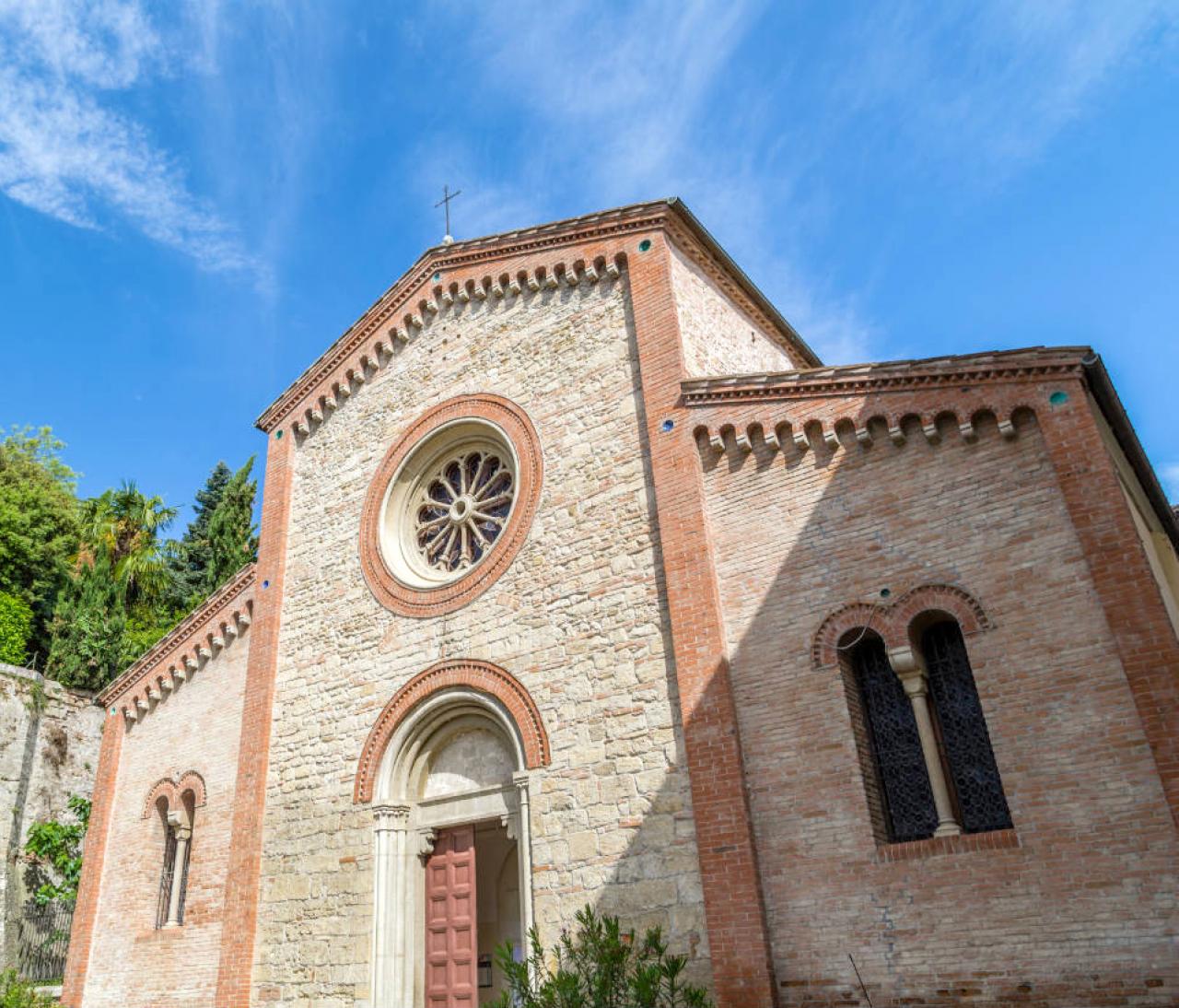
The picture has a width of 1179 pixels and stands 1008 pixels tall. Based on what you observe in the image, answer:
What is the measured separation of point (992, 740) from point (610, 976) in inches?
157

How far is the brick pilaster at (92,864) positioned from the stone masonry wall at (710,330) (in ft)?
37.2

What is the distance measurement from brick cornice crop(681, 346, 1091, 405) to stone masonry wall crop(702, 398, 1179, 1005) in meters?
0.21

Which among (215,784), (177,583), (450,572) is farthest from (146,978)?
(177,583)

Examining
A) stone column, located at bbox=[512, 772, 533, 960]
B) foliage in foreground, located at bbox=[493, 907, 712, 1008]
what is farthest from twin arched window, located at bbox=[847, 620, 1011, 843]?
stone column, located at bbox=[512, 772, 533, 960]

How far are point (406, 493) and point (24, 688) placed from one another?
12827mm

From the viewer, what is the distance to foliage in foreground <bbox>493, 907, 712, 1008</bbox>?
7.99 m

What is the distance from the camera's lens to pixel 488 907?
15109 millimetres

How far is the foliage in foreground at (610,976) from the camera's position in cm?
799

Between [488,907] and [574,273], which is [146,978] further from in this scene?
[574,273]

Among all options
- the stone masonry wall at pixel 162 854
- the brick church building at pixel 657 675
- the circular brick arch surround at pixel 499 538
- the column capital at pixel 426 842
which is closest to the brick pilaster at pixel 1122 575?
the brick church building at pixel 657 675

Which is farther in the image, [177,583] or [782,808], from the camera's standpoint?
[177,583]

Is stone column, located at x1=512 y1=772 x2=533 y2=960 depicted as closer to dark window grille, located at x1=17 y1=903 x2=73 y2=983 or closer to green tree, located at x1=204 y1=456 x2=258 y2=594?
dark window grille, located at x1=17 y1=903 x2=73 y2=983

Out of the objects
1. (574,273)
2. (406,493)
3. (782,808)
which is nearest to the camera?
(782,808)

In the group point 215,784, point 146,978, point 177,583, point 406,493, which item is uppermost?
point 177,583
